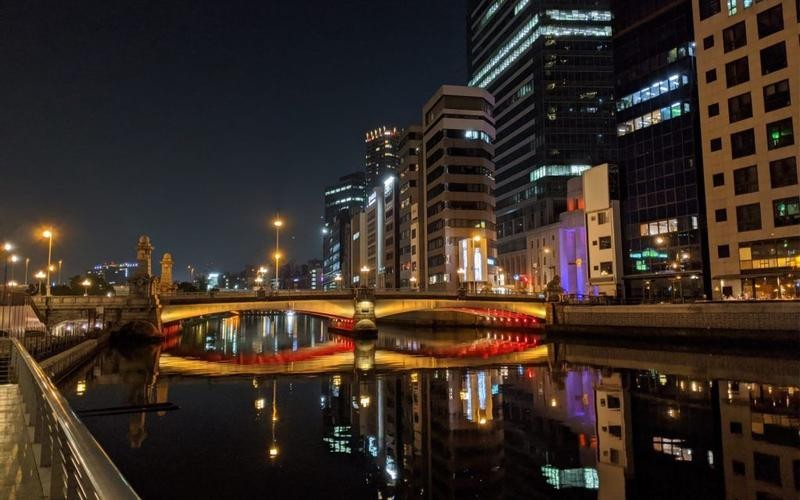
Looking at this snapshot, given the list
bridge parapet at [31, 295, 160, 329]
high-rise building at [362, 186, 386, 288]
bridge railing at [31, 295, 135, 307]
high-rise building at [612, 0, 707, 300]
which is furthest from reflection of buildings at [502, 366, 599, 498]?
high-rise building at [362, 186, 386, 288]

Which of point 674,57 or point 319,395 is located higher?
point 674,57

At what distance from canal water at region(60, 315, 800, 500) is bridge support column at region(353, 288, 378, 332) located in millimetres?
24317

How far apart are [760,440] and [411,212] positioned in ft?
365

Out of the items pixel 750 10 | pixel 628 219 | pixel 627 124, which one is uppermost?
pixel 750 10

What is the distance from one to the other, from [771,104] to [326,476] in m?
65.5

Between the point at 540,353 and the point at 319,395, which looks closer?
the point at 319,395

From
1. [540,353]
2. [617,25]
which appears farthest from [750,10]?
[540,353]

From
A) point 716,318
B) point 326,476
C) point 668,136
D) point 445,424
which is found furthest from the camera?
point 668,136

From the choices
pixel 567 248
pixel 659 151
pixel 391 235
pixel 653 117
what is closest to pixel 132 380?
pixel 659 151

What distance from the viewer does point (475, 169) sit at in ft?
358

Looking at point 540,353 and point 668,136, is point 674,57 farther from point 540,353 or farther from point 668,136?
point 540,353

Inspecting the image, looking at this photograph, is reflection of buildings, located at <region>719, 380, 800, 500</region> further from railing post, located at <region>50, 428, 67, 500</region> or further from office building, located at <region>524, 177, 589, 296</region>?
office building, located at <region>524, 177, 589, 296</region>

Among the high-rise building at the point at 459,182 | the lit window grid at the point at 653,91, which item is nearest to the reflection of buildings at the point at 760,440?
the lit window grid at the point at 653,91

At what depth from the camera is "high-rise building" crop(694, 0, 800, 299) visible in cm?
5941
